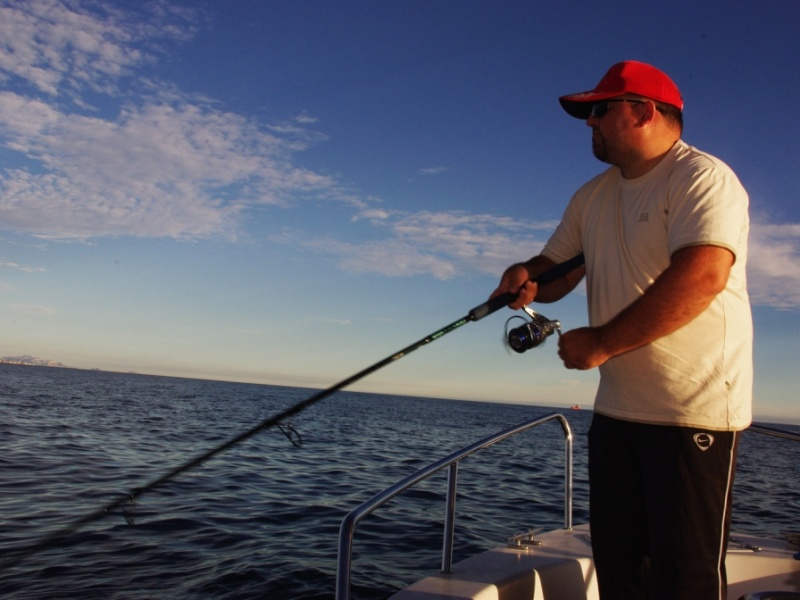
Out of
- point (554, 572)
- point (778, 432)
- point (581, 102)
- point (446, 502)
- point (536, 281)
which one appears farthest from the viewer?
point (778, 432)

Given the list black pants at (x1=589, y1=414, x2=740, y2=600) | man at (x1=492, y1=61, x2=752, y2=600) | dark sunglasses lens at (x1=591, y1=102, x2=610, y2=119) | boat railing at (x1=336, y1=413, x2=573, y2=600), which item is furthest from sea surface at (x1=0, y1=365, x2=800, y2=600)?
dark sunglasses lens at (x1=591, y1=102, x2=610, y2=119)

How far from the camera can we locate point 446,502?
2889 mm

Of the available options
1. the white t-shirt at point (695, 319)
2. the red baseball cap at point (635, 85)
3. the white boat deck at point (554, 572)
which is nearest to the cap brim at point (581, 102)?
the red baseball cap at point (635, 85)

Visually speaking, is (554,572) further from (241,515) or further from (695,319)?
(241,515)

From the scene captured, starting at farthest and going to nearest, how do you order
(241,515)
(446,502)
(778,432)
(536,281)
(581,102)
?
1. (241,515)
2. (778,432)
3. (446,502)
4. (536,281)
5. (581,102)

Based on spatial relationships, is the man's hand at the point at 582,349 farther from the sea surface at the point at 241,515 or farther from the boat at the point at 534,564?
the sea surface at the point at 241,515

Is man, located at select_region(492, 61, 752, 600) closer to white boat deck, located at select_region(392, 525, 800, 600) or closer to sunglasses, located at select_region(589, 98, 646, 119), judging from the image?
sunglasses, located at select_region(589, 98, 646, 119)

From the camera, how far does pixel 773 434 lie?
3.42 meters

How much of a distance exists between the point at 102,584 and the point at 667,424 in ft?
17.2

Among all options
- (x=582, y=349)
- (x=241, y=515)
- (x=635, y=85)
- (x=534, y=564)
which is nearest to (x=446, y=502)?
(x=534, y=564)

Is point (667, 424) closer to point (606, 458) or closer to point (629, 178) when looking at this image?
point (606, 458)

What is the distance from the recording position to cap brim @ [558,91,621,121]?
2.02m

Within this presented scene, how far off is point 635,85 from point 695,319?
76cm

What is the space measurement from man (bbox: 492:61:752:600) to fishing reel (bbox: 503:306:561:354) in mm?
188
